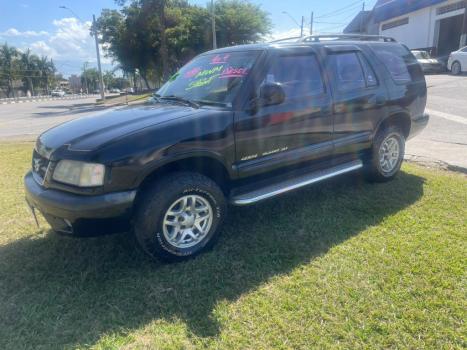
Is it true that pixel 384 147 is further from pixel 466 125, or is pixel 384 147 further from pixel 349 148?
pixel 466 125

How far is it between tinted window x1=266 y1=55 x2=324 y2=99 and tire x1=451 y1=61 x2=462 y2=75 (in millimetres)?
21161

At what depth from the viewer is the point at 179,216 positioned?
3.02m

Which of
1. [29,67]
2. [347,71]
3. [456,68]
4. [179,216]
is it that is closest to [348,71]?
[347,71]

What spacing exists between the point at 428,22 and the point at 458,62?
1305 cm

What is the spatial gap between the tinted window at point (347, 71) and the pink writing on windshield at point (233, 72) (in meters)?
1.15

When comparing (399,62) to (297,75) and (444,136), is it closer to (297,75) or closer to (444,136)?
(297,75)

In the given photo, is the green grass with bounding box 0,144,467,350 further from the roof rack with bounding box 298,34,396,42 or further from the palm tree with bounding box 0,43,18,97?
the palm tree with bounding box 0,43,18,97

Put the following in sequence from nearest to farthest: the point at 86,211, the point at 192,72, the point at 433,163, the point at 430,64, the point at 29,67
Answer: the point at 86,211
the point at 192,72
the point at 433,163
the point at 430,64
the point at 29,67

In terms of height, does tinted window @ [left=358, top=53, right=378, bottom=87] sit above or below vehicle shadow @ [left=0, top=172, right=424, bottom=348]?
above

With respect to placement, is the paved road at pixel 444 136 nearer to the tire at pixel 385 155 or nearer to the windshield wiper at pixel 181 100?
the tire at pixel 385 155

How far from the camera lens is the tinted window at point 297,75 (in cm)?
363

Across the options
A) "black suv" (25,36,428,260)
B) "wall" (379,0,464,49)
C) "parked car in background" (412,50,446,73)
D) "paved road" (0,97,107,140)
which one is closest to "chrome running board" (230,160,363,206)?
"black suv" (25,36,428,260)

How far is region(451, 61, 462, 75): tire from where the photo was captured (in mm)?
20781

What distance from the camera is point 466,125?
8.19m
